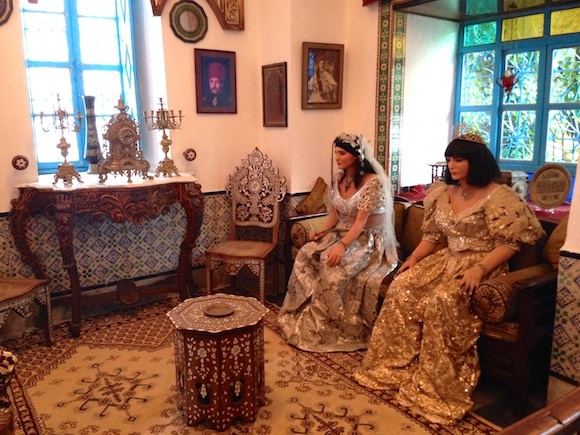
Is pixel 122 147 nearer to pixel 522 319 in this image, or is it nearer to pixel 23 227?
pixel 23 227

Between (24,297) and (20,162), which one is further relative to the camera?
(20,162)

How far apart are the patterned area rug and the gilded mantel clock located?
3.98 feet

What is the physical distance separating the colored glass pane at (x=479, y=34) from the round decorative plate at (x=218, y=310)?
3267 millimetres

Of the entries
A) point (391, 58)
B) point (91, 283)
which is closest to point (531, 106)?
point (391, 58)

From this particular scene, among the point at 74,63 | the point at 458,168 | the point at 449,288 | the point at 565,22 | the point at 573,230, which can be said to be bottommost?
the point at 449,288

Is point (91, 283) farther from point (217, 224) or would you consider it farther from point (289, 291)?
point (289, 291)

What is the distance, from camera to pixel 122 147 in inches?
155

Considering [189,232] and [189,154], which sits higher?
[189,154]

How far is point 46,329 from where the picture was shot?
357 centimetres

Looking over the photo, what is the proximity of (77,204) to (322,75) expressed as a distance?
2.27 m

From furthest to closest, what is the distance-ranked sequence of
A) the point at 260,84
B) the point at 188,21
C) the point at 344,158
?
the point at 260,84 → the point at 188,21 → the point at 344,158

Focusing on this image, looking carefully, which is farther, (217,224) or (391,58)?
(217,224)

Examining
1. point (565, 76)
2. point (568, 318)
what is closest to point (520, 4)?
point (565, 76)

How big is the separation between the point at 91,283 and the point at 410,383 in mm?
2675
